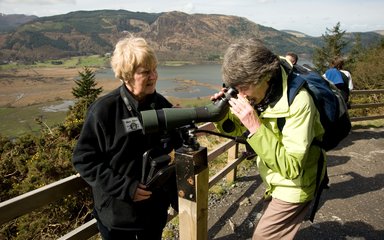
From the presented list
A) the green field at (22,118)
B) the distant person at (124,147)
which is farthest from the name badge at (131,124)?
the green field at (22,118)

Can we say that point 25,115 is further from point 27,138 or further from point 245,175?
point 245,175

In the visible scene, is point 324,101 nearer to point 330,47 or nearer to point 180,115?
point 180,115

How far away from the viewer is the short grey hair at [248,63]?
1657mm

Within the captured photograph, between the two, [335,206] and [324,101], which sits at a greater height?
[324,101]

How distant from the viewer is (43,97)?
73750 millimetres

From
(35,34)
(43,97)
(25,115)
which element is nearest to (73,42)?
(35,34)

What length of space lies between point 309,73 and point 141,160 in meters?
1.21

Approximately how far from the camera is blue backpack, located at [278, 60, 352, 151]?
1.77m

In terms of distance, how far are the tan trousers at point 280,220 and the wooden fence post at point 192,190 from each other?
0.54 m

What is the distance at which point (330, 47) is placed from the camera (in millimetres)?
36875

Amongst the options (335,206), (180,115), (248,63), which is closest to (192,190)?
(180,115)

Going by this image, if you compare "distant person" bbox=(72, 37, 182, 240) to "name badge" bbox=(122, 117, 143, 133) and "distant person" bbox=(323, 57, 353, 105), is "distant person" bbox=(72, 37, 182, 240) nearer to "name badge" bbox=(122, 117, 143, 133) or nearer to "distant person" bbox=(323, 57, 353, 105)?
"name badge" bbox=(122, 117, 143, 133)

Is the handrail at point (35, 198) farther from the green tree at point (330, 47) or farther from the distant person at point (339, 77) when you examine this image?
the green tree at point (330, 47)

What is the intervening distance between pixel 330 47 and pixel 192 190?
40128 millimetres
